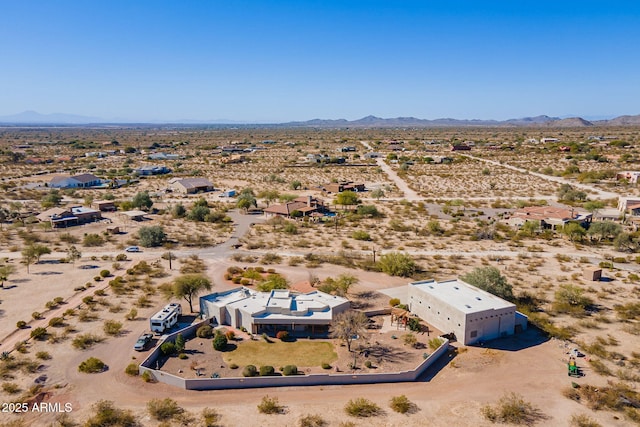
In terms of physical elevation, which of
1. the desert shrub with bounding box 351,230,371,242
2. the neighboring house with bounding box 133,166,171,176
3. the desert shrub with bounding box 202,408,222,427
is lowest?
the desert shrub with bounding box 202,408,222,427

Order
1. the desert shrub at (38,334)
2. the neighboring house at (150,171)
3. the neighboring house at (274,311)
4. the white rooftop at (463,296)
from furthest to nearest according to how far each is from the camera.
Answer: the neighboring house at (150,171)
the neighboring house at (274,311)
the white rooftop at (463,296)
the desert shrub at (38,334)

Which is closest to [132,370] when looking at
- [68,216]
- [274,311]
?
[274,311]

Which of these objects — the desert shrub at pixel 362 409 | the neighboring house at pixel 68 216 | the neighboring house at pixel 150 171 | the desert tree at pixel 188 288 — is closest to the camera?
the desert shrub at pixel 362 409

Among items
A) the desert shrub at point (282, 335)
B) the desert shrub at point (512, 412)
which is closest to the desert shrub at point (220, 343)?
the desert shrub at point (282, 335)

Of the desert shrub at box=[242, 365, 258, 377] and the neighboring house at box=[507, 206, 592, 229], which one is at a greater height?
the neighboring house at box=[507, 206, 592, 229]

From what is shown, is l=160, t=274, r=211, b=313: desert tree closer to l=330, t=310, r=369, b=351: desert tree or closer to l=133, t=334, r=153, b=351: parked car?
l=133, t=334, r=153, b=351: parked car

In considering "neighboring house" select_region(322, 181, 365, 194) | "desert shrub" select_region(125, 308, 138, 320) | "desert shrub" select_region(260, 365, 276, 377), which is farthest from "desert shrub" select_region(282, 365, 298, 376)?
"neighboring house" select_region(322, 181, 365, 194)

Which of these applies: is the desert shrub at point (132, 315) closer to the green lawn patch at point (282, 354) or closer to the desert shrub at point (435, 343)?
the green lawn patch at point (282, 354)
